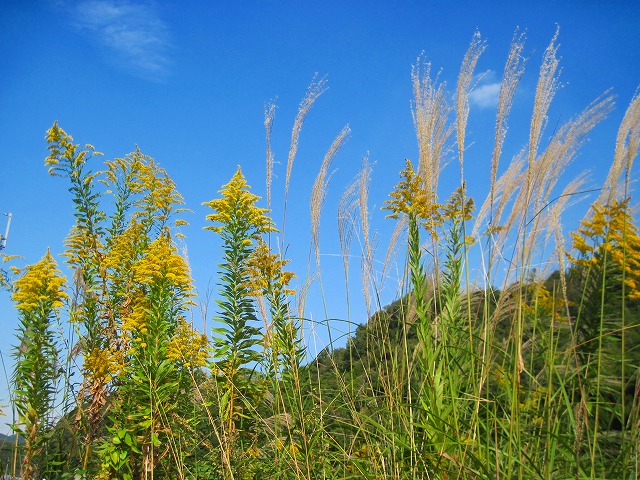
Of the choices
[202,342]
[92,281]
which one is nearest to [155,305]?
[202,342]

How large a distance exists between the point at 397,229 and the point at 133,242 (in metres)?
2.69

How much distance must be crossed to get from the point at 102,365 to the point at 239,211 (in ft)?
5.12

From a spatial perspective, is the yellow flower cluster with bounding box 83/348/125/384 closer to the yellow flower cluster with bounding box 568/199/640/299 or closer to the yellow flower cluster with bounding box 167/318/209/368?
the yellow flower cluster with bounding box 167/318/209/368

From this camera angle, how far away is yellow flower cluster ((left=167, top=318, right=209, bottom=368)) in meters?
3.93

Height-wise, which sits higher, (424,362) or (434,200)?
(434,200)

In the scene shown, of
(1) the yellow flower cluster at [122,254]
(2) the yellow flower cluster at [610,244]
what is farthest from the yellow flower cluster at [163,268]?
(2) the yellow flower cluster at [610,244]

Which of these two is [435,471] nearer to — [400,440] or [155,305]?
[400,440]

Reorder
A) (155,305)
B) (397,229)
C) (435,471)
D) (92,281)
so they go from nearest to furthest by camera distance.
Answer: (435,471)
(397,229)
(155,305)
(92,281)

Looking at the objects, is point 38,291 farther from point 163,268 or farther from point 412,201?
point 412,201

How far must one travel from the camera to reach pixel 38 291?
4.59 meters

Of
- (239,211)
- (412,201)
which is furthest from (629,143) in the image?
(239,211)

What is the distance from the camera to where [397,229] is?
316 centimetres

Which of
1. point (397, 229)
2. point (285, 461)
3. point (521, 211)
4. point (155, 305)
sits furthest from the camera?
point (155, 305)

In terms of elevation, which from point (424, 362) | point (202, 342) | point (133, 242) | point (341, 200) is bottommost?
point (424, 362)
